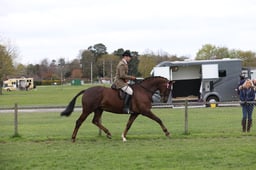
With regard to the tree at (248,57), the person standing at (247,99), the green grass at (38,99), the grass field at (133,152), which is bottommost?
the green grass at (38,99)

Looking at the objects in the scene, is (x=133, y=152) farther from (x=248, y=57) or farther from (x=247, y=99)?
(x=248, y=57)

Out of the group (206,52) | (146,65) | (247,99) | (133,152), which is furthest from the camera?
(206,52)

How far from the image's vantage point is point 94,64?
12794cm

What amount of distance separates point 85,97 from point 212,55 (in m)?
82.1

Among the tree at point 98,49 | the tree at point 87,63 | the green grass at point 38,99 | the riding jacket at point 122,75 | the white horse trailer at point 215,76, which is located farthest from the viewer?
the tree at point 98,49

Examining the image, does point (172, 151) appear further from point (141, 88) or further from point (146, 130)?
point (146, 130)

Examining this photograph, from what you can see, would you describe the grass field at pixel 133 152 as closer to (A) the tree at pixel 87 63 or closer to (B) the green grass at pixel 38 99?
(B) the green grass at pixel 38 99

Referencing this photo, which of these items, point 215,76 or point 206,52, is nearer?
point 215,76

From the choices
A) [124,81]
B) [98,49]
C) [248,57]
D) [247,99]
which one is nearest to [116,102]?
[124,81]

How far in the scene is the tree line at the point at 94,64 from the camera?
76.8 meters

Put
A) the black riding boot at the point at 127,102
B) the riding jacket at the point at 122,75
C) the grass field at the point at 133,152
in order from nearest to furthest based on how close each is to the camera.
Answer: the grass field at the point at 133,152 → the riding jacket at the point at 122,75 → the black riding boot at the point at 127,102

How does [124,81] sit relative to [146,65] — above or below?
below

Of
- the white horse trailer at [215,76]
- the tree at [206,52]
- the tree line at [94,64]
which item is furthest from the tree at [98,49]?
the white horse trailer at [215,76]

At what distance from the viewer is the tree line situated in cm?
7678
